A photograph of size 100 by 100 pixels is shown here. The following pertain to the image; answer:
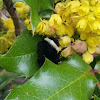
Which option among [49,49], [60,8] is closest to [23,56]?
[49,49]

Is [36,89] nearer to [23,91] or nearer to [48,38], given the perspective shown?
[23,91]

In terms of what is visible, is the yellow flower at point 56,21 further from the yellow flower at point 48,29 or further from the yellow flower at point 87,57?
the yellow flower at point 87,57

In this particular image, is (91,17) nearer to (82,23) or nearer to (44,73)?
(82,23)

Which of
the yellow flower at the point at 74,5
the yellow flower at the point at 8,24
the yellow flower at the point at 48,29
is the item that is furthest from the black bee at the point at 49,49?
the yellow flower at the point at 8,24

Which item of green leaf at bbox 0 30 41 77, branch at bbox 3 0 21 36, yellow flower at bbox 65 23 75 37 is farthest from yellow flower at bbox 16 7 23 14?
yellow flower at bbox 65 23 75 37

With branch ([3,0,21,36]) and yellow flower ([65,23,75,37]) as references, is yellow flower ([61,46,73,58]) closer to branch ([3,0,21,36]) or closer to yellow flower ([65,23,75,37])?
yellow flower ([65,23,75,37])

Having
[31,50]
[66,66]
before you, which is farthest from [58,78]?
[31,50]

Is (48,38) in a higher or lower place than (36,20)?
lower
